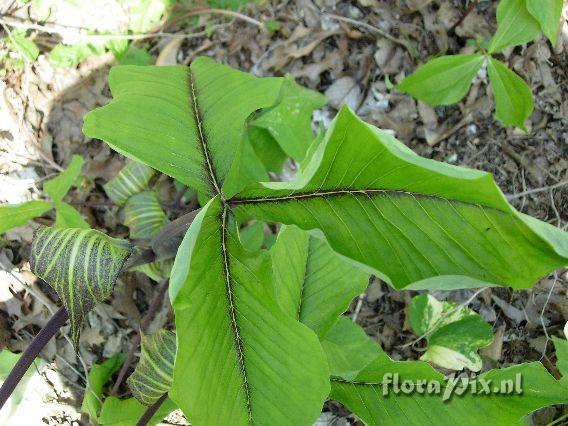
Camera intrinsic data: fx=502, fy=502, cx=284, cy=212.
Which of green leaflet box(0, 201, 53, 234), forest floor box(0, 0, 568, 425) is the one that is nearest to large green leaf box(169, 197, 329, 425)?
green leaflet box(0, 201, 53, 234)

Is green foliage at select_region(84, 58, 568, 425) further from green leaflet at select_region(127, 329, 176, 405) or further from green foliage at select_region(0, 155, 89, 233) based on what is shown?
green foliage at select_region(0, 155, 89, 233)

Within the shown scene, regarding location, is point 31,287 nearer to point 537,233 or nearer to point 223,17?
point 223,17

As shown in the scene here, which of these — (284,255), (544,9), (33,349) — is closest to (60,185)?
(33,349)

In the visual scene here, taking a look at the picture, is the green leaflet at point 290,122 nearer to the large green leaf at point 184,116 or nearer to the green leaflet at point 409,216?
the large green leaf at point 184,116

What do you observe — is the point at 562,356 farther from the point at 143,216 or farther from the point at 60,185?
the point at 60,185

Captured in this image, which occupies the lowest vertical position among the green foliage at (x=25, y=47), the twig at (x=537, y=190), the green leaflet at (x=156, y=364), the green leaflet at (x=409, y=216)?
the twig at (x=537, y=190)

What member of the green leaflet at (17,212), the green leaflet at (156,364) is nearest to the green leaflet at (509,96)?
the green leaflet at (156,364)

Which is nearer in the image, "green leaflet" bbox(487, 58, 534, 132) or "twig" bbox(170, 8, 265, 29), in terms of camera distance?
"green leaflet" bbox(487, 58, 534, 132)
